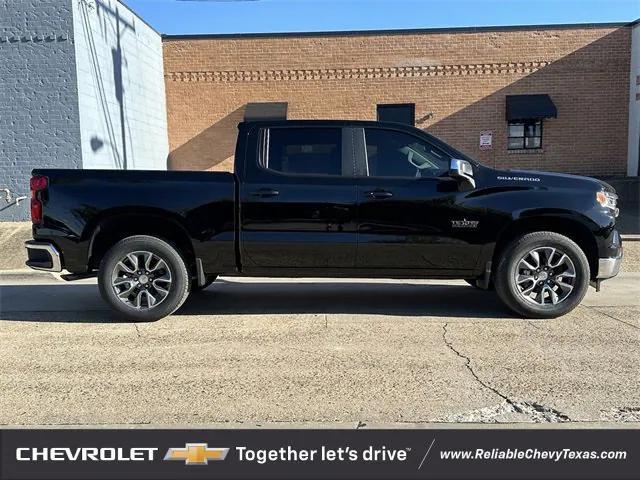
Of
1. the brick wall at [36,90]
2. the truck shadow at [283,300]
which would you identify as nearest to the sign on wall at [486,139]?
the truck shadow at [283,300]

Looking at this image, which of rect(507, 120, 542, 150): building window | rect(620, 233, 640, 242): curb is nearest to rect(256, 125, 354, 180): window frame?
rect(620, 233, 640, 242): curb

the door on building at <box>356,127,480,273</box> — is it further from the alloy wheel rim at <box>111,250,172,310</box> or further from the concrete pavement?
the alloy wheel rim at <box>111,250,172,310</box>

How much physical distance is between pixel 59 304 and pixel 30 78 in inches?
256

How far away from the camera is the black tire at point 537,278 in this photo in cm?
545

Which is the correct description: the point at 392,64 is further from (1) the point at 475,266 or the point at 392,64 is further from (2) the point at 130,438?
(2) the point at 130,438

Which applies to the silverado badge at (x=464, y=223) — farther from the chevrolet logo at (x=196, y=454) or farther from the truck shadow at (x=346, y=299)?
the chevrolet logo at (x=196, y=454)

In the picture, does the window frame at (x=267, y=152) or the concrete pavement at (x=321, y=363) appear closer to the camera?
the concrete pavement at (x=321, y=363)

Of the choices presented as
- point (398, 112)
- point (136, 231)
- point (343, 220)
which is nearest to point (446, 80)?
point (398, 112)

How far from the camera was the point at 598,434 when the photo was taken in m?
3.11

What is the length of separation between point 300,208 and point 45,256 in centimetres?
264

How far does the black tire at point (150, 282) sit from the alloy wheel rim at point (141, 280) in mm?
Answer: 21

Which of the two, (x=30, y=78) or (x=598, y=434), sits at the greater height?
(x=30, y=78)

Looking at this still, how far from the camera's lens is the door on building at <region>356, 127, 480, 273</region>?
5457 mm

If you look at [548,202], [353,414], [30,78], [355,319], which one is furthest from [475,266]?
[30,78]
